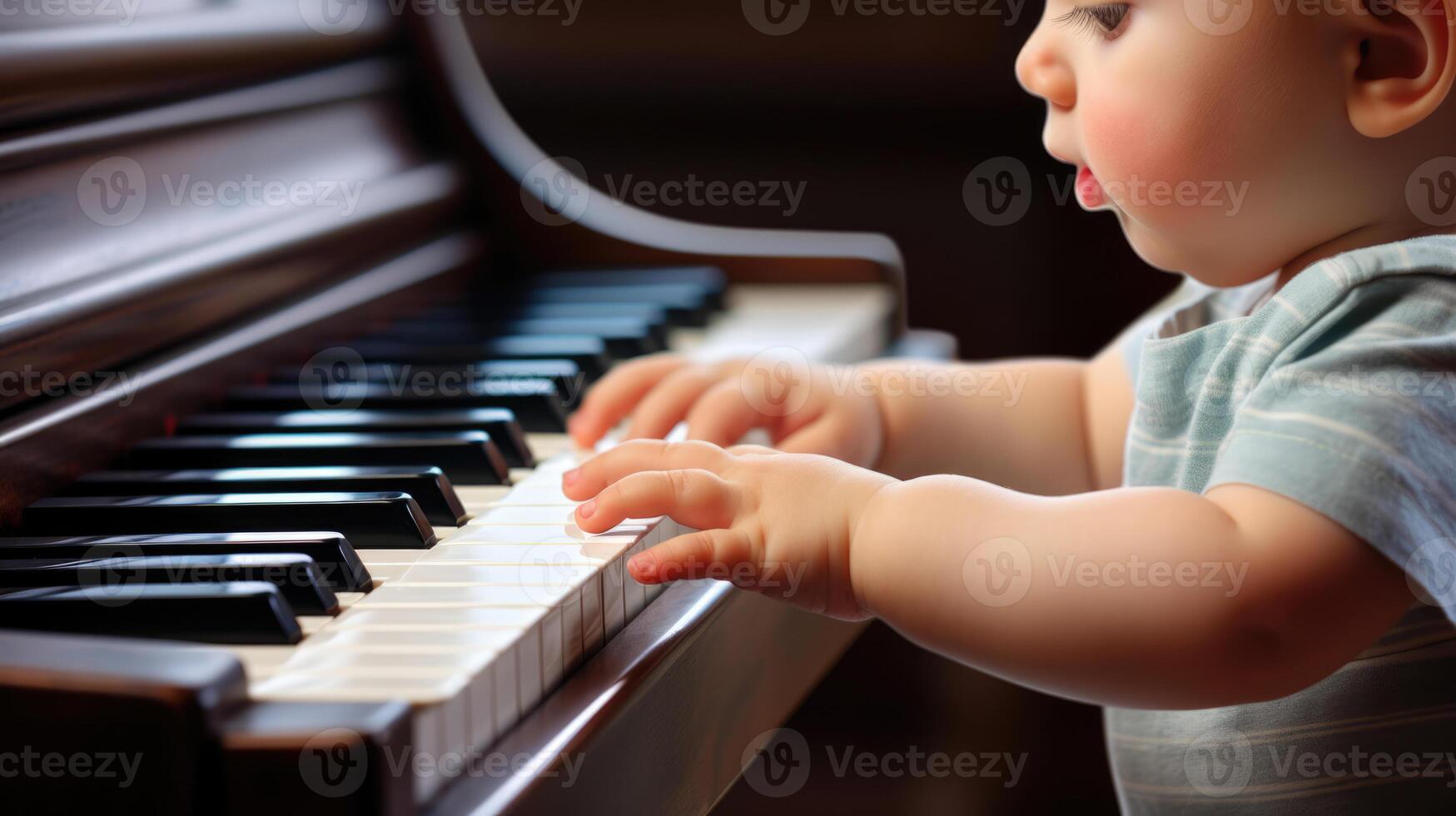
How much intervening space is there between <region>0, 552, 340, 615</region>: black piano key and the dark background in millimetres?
1327

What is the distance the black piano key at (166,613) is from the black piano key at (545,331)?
64cm

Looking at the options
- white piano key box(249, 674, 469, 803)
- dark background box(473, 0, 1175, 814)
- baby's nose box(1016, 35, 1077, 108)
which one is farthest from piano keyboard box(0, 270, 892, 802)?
dark background box(473, 0, 1175, 814)

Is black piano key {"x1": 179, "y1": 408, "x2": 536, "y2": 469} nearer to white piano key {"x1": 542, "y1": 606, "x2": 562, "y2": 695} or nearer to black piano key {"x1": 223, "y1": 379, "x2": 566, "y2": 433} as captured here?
black piano key {"x1": 223, "y1": 379, "x2": 566, "y2": 433}

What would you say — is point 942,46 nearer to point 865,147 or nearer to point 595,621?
point 865,147

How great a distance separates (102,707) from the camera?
19.0 inches

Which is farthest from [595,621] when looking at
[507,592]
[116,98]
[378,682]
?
[116,98]

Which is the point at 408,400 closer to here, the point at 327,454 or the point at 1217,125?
the point at 327,454

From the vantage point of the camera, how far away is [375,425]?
98 centimetres

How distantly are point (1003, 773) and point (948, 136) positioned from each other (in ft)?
3.34

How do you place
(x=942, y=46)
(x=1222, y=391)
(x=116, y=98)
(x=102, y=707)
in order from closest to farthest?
(x=102, y=707) → (x=1222, y=391) → (x=116, y=98) → (x=942, y=46)

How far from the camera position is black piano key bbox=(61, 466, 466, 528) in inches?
31.8

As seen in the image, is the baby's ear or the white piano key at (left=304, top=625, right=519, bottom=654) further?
the baby's ear

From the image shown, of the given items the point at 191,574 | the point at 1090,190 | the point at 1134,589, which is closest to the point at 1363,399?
the point at 1134,589

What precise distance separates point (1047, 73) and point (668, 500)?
381 millimetres
